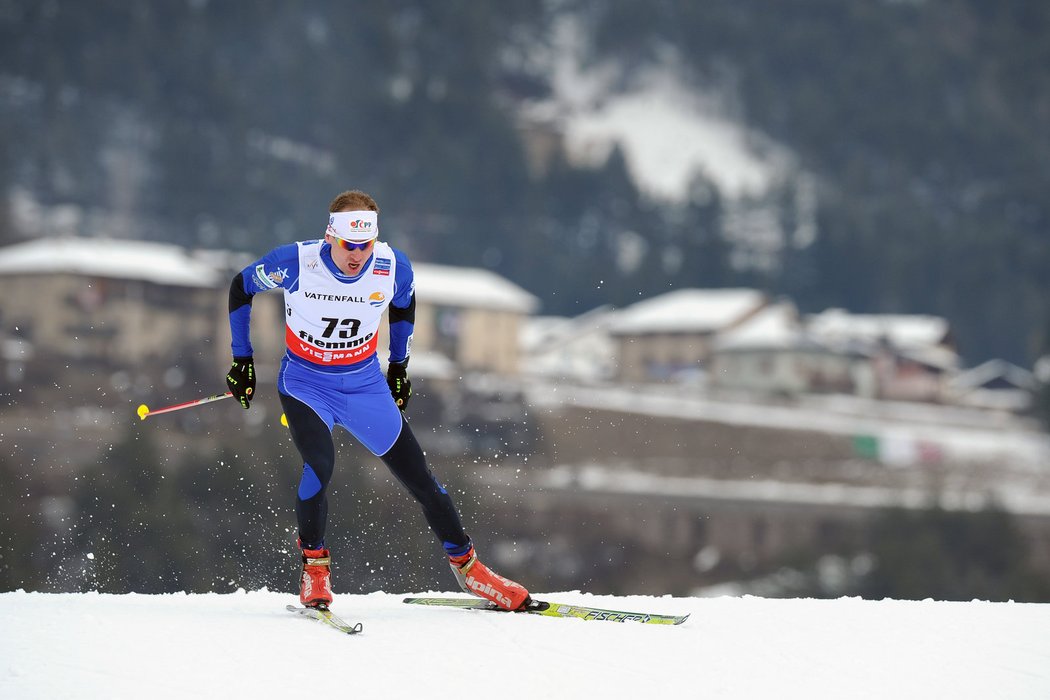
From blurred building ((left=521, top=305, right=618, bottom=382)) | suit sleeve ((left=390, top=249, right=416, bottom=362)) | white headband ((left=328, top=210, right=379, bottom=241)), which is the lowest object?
blurred building ((left=521, top=305, right=618, bottom=382))

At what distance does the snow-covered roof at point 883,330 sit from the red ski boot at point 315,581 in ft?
196

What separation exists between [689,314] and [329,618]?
6198cm

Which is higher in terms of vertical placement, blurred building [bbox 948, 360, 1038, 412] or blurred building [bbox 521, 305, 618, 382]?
blurred building [bbox 521, 305, 618, 382]

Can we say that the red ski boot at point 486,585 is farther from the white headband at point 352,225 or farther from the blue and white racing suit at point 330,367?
the white headband at point 352,225

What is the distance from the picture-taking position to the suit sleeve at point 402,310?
579 cm

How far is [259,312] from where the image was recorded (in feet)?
184

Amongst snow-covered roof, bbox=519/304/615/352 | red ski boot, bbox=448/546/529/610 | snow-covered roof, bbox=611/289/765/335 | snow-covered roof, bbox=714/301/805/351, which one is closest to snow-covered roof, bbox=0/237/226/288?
snow-covered roof, bbox=519/304/615/352

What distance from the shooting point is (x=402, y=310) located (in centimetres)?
591

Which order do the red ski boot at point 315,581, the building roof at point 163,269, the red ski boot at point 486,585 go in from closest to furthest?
the red ski boot at point 315,581 → the red ski boot at point 486,585 → the building roof at point 163,269

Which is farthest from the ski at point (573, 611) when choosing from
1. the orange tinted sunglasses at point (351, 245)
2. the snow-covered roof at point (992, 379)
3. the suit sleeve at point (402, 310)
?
the snow-covered roof at point (992, 379)

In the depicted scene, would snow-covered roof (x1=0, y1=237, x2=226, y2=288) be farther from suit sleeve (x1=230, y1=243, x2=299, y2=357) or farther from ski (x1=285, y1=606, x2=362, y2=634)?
ski (x1=285, y1=606, x2=362, y2=634)

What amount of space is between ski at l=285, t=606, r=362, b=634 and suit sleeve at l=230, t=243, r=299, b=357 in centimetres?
116

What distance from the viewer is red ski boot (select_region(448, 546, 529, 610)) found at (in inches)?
227

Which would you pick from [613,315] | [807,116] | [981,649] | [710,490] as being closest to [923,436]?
[710,490]
